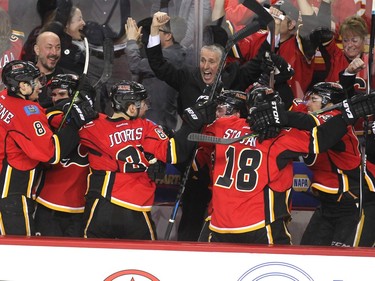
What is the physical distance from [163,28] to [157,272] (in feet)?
8.26

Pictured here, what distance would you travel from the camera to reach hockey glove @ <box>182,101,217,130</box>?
521cm

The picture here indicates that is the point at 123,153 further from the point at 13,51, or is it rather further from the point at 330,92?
the point at 13,51

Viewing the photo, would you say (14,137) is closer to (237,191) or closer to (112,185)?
(112,185)

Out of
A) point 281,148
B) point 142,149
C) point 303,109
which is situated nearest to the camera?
point 281,148

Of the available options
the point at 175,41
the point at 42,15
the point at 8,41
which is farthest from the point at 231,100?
A: the point at 8,41

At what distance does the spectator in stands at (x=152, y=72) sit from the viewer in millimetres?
6633

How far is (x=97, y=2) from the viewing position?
6.70 metres

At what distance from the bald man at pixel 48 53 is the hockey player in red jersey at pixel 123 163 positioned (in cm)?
102

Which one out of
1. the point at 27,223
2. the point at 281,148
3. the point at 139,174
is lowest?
the point at 27,223

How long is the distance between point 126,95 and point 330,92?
127cm

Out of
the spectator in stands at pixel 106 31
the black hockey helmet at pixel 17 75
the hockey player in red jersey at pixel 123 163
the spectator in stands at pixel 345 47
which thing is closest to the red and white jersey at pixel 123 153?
the hockey player in red jersey at pixel 123 163

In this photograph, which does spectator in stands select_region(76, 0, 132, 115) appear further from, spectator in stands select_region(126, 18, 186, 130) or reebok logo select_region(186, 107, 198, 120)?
reebok logo select_region(186, 107, 198, 120)

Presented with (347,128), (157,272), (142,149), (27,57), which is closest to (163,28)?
(27,57)

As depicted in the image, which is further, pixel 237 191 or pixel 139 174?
pixel 139 174
